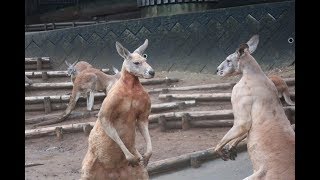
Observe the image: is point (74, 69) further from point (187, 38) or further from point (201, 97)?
point (201, 97)

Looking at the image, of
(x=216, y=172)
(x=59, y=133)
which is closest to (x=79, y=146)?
(x=59, y=133)

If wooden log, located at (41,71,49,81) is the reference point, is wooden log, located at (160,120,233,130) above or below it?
below

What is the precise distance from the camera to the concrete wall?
11.1 meters

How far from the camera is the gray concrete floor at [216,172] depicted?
6105 mm

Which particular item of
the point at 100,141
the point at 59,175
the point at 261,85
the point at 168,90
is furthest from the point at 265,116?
the point at 168,90

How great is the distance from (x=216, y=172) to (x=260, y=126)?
6.75ft

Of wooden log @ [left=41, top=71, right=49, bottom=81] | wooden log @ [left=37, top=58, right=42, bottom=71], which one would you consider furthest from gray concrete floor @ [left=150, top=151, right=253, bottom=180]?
wooden log @ [left=37, top=58, right=42, bottom=71]

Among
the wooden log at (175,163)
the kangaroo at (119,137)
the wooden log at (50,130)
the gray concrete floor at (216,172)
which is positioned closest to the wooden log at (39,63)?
the wooden log at (50,130)

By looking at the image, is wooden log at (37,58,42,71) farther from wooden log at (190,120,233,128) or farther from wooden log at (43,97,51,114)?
wooden log at (190,120,233,128)

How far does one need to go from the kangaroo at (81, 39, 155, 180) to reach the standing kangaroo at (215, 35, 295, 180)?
0.70m

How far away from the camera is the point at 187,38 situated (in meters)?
12.0
